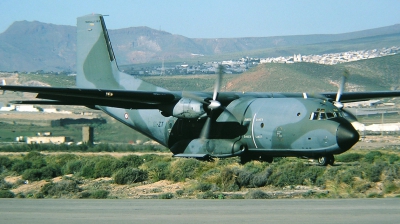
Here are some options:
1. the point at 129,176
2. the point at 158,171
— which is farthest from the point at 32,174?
the point at 158,171

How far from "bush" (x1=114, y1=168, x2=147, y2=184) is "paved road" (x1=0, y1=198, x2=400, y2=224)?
1234 centimetres

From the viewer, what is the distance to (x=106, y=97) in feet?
78.5

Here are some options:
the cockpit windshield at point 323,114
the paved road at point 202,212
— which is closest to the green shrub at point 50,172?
the cockpit windshield at point 323,114

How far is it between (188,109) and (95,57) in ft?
28.8

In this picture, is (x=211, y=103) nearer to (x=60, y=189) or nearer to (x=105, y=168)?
(x=60, y=189)

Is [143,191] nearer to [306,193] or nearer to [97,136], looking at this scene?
[306,193]

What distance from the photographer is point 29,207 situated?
48.5ft

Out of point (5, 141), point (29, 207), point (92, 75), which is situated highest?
point (92, 75)

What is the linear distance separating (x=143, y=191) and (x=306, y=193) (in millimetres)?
7288

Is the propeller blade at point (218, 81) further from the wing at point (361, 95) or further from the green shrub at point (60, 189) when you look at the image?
the green shrub at point (60, 189)

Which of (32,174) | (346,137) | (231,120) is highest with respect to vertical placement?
(231,120)

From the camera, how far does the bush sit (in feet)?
93.6

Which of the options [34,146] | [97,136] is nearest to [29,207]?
[97,136]

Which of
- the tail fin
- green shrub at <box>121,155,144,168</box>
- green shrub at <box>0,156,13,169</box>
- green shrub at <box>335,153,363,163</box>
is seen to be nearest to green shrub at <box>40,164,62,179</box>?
green shrub at <box>121,155,144,168</box>
